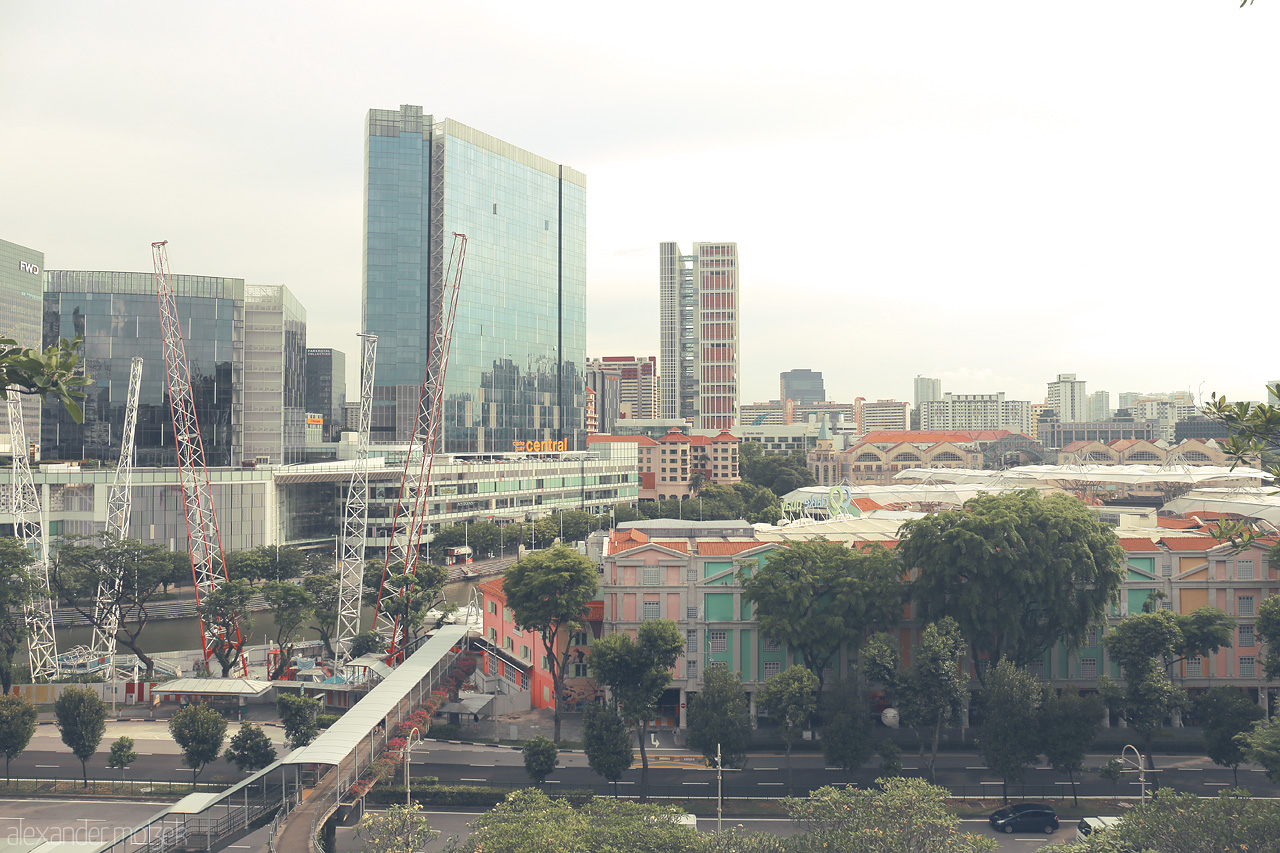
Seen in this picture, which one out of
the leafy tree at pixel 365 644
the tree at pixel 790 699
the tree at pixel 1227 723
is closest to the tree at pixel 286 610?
the leafy tree at pixel 365 644

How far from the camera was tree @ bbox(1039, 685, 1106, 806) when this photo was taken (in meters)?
37.9

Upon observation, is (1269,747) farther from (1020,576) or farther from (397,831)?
(397,831)

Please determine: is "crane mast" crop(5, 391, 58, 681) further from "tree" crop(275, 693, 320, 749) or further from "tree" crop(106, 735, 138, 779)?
"tree" crop(275, 693, 320, 749)

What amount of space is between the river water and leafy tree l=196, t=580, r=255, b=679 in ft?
29.9

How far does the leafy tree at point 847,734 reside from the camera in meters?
38.7

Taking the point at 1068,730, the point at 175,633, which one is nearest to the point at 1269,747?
the point at 1068,730

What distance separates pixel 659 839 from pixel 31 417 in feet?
483

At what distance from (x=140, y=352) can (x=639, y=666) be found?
91.9m

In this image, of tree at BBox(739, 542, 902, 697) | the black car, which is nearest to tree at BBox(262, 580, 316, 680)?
tree at BBox(739, 542, 902, 697)

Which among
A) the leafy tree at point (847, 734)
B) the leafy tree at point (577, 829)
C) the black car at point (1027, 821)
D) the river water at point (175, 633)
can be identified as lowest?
the river water at point (175, 633)

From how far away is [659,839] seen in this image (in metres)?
25.1

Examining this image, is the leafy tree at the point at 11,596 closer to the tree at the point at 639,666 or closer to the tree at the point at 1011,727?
the tree at the point at 639,666

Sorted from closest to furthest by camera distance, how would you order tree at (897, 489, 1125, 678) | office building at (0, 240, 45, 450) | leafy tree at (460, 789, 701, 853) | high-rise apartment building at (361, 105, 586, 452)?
leafy tree at (460, 789, 701, 853) < tree at (897, 489, 1125, 678) < high-rise apartment building at (361, 105, 586, 452) < office building at (0, 240, 45, 450)

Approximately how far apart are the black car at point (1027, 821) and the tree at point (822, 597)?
10.9 meters
